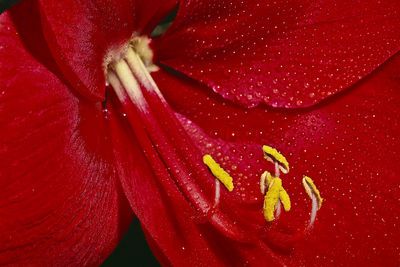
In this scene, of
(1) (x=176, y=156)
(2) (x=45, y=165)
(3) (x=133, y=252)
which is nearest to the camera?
(2) (x=45, y=165)

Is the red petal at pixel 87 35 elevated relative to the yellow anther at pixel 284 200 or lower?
elevated

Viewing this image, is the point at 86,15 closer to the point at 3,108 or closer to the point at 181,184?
the point at 3,108

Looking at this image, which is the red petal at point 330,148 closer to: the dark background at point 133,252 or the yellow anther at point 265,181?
the yellow anther at point 265,181

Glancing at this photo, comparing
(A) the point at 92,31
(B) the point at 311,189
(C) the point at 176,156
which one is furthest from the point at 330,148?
(A) the point at 92,31

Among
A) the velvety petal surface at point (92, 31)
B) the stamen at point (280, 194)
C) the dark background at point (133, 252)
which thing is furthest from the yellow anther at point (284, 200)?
the dark background at point (133, 252)

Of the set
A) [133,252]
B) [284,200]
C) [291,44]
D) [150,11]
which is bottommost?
[133,252]

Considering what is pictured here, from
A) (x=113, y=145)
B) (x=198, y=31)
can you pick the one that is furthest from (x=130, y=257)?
(x=198, y=31)

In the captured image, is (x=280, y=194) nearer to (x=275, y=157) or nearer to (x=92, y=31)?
(x=275, y=157)

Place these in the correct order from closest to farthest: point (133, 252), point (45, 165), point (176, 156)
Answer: point (45, 165) < point (176, 156) < point (133, 252)
